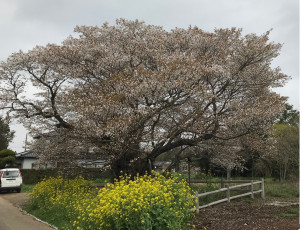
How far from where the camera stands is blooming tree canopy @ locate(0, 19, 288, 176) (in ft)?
31.0

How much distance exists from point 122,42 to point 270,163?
17.5 meters

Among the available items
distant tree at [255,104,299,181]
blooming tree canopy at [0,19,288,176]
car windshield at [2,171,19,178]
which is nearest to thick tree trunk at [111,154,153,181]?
blooming tree canopy at [0,19,288,176]

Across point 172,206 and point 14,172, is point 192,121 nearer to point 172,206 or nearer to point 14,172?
point 172,206

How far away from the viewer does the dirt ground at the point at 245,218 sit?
7359mm

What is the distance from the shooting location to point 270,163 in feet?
76.4

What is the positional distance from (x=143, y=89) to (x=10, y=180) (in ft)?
46.0

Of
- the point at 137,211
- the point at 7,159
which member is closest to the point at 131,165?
the point at 137,211

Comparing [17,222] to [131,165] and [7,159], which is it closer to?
[131,165]

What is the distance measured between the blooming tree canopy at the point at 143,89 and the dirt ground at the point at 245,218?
278 centimetres

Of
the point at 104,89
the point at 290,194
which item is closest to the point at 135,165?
the point at 104,89

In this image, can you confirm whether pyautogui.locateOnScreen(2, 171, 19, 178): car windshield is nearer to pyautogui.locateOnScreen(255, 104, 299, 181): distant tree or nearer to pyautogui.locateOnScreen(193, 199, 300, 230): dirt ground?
pyautogui.locateOnScreen(193, 199, 300, 230): dirt ground

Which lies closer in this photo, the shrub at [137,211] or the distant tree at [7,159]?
the shrub at [137,211]

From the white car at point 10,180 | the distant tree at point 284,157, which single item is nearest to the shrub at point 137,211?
the distant tree at point 284,157

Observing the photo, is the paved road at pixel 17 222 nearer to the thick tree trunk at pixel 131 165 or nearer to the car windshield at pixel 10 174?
the thick tree trunk at pixel 131 165
